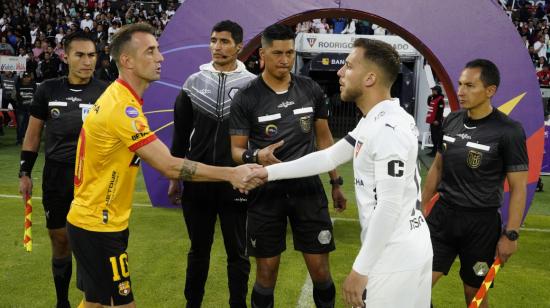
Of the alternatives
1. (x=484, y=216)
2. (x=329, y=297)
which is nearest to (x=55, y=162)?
(x=329, y=297)

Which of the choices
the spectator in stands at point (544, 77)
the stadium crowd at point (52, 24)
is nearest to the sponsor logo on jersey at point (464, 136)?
the stadium crowd at point (52, 24)

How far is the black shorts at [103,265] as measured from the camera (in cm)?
325

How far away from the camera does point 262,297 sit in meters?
4.04

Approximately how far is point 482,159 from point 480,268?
0.75 metres

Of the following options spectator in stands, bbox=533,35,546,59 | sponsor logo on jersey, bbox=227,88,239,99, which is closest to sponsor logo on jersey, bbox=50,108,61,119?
sponsor logo on jersey, bbox=227,88,239,99

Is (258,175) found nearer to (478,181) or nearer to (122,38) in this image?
→ (122,38)

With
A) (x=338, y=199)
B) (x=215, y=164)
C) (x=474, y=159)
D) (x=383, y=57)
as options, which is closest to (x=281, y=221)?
(x=338, y=199)

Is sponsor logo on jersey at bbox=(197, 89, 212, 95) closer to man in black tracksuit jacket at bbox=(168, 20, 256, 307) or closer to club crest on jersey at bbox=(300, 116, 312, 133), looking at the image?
man in black tracksuit jacket at bbox=(168, 20, 256, 307)

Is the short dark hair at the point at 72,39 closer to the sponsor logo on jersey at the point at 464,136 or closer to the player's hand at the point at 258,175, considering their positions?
the player's hand at the point at 258,175

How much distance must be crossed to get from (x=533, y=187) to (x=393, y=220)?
5433mm

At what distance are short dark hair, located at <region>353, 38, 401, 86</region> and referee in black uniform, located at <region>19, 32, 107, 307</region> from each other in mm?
2771

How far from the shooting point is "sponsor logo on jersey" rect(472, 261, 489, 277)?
3932mm

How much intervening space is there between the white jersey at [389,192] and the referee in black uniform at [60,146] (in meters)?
2.80

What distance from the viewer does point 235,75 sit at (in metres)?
4.64
